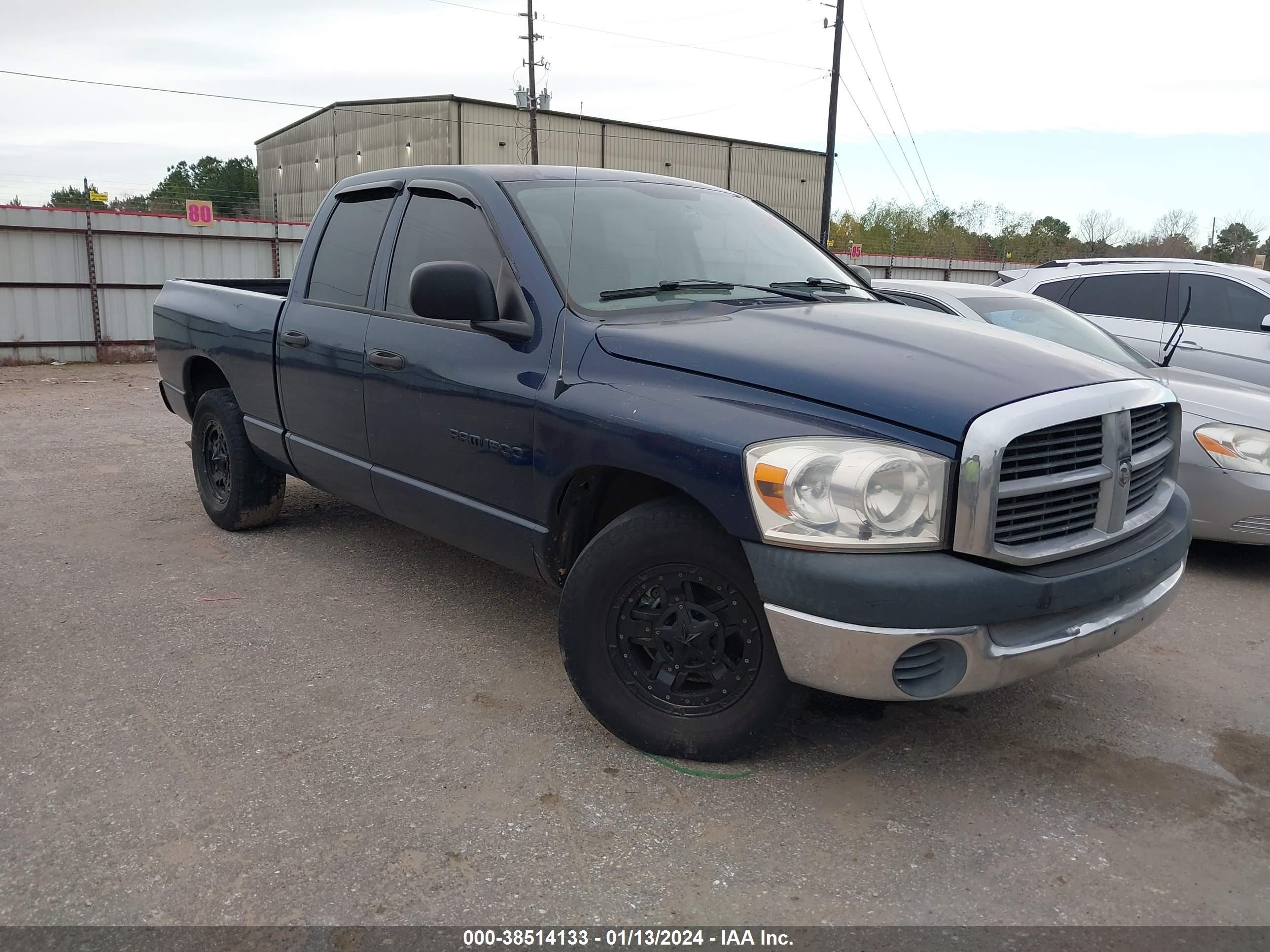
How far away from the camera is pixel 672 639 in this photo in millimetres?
2986

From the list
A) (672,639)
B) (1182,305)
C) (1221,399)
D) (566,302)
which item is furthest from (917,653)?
(1182,305)

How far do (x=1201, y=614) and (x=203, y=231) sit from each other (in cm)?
1620

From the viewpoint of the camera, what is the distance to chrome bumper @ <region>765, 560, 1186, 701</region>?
2.64 meters

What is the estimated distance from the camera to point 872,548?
263 centimetres

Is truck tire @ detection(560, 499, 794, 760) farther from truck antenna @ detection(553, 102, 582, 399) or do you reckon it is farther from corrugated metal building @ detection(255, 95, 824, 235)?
corrugated metal building @ detection(255, 95, 824, 235)

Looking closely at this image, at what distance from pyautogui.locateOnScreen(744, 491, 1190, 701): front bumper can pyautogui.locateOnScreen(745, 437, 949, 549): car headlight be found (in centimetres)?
5

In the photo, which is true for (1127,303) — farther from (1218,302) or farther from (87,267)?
(87,267)

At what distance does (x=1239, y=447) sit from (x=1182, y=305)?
11.9 ft

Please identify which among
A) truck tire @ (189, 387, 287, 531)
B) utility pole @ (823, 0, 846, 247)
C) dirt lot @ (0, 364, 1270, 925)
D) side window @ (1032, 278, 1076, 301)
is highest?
utility pole @ (823, 0, 846, 247)

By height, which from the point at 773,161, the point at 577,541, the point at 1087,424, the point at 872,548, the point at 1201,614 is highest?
the point at 773,161

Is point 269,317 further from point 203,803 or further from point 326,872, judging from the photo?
point 326,872

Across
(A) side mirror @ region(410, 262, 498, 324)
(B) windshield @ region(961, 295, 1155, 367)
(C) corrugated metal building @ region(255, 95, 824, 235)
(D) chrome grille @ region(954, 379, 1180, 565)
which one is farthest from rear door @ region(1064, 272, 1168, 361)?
(C) corrugated metal building @ region(255, 95, 824, 235)

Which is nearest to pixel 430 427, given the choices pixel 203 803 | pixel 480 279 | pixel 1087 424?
pixel 480 279

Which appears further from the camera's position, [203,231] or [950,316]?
[203,231]
